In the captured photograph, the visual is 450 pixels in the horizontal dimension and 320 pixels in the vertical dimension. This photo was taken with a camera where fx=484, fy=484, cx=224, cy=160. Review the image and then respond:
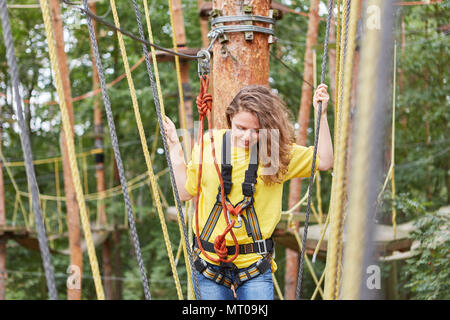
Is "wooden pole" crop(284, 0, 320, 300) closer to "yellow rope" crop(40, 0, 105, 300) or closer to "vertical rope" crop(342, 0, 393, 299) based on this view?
"yellow rope" crop(40, 0, 105, 300)

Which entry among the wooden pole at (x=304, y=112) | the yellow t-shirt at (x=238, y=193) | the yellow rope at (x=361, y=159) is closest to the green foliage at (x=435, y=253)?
the wooden pole at (x=304, y=112)

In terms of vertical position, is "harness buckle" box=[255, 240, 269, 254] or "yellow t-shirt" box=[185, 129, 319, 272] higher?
"yellow t-shirt" box=[185, 129, 319, 272]

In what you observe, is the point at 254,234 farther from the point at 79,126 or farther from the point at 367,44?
the point at 79,126

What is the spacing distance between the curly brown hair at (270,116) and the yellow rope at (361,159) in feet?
2.89

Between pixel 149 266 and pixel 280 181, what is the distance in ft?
29.5

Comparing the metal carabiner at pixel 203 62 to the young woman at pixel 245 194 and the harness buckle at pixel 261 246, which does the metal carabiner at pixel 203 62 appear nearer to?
the young woman at pixel 245 194

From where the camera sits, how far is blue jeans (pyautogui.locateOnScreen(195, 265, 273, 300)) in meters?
1.48

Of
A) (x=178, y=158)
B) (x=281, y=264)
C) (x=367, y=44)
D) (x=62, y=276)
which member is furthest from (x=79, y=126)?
(x=367, y=44)

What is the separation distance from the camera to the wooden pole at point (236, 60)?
6.26 ft

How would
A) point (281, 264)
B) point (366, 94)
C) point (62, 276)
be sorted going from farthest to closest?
1. point (62, 276)
2. point (281, 264)
3. point (366, 94)

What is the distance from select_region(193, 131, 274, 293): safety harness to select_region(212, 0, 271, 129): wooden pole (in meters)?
0.45

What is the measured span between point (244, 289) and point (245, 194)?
0.30 metres

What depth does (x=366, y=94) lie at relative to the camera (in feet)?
1.92

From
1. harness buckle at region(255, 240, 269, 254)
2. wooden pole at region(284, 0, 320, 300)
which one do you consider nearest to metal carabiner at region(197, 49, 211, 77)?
harness buckle at region(255, 240, 269, 254)
